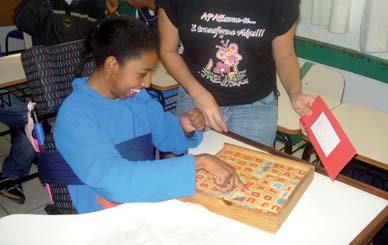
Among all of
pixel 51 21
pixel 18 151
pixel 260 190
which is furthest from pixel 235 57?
pixel 51 21

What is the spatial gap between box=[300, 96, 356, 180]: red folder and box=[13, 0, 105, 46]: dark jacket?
6.97 feet

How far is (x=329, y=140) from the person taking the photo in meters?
1.12

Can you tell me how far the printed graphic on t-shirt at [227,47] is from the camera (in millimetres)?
1432

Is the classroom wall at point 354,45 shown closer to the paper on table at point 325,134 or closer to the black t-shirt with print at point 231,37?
the black t-shirt with print at point 231,37

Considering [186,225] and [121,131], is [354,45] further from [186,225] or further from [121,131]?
[186,225]

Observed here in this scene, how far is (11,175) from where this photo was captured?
2.50m

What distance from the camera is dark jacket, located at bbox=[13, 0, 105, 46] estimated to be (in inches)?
116

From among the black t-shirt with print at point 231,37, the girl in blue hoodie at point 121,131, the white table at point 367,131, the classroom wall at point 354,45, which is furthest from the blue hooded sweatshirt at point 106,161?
the classroom wall at point 354,45

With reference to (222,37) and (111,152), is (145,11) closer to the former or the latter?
(222,37)

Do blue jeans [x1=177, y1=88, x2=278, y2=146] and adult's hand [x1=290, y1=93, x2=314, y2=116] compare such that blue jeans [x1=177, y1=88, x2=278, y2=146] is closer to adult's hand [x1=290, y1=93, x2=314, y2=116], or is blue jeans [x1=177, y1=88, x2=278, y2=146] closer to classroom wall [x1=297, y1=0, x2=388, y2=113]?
adult's hand [x1=290, y1=93, x2=314, y2=116]

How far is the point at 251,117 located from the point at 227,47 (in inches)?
11.4

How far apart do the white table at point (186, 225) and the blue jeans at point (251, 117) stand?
1.57ft

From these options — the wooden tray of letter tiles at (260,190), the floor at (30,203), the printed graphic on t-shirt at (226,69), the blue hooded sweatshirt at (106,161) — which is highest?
the printed graphic on t-shirt at (226,69)

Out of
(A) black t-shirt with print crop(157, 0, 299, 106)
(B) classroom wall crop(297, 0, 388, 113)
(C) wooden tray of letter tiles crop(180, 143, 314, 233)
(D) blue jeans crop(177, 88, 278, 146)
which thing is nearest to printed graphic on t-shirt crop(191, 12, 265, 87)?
(A) black t-shirt with print crop(157, 0, 299, 106)
